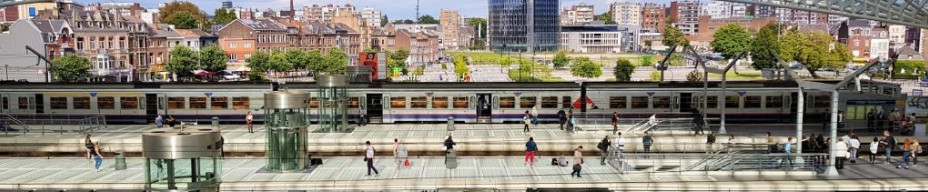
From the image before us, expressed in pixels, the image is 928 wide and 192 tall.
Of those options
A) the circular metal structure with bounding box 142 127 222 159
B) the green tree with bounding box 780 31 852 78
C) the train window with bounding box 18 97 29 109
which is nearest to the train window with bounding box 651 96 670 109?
the circular metal structure with bounding box 142 127 222 159

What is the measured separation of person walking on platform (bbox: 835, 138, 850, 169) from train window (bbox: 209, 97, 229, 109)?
26535mm

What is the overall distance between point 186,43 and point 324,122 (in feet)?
219

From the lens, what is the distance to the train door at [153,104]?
37.3 m

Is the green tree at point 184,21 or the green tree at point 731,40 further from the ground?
the green tree at point 184,21

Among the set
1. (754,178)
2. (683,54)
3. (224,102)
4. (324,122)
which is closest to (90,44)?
(224,102)

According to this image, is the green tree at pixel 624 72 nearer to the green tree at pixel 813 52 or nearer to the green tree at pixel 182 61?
the green tree at pixel 813 52

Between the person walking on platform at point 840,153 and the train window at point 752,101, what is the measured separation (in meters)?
11.9

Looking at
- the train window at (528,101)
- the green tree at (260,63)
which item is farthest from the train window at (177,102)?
the green tree at (260,63)

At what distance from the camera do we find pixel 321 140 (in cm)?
3066

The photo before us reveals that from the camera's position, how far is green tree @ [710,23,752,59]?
12631 cm

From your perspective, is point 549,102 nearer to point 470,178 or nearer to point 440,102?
point 440,102

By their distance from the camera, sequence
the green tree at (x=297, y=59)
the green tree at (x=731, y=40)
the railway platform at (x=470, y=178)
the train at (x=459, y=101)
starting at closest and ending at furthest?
the railway platform at (x=470, y=178)
the train at (x=459, y=101)
the green tree at (x=297, y=59)
the green tree at (x=731, y=40)

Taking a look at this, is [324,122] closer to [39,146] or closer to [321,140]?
[321,140]

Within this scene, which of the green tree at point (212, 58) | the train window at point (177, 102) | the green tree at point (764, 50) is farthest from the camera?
the green tree at point (764, 50)
